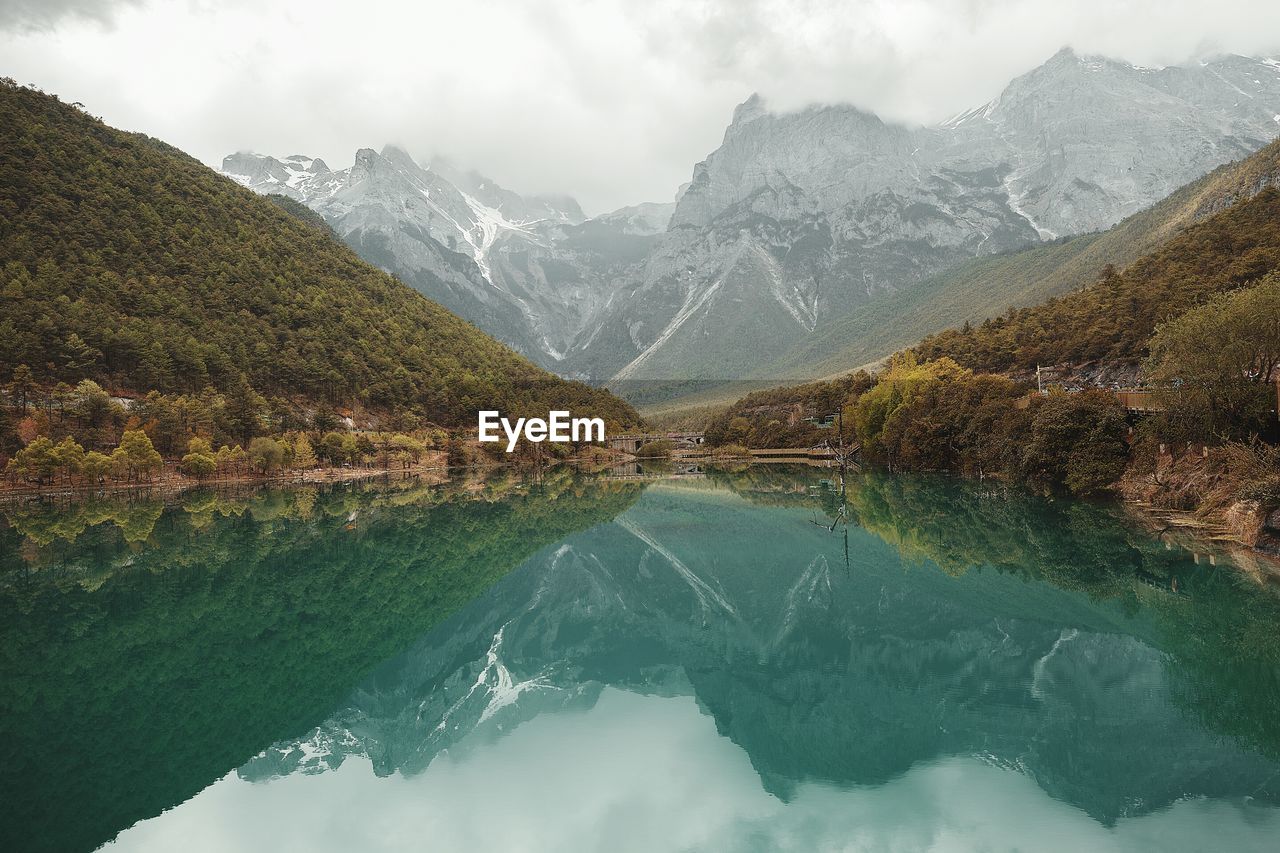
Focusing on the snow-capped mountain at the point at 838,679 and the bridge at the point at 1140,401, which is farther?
the bridge at the point at 1140,401

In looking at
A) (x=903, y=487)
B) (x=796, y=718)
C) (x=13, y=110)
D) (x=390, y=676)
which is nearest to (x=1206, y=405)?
(x=903, y=487)

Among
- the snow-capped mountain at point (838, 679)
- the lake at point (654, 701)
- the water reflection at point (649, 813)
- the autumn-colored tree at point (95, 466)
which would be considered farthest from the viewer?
the autumn-colored tree at point (95, 466)

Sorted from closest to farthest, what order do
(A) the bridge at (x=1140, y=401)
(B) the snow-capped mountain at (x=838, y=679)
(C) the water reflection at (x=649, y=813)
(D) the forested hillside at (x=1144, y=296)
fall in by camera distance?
(C) the water reflection at (x=649, y=813) → (B) the snow-capped mountain at (x=838, y=679) → (A) the bridge at (x=1140, y=401) → (D) the forested hillside at (x=1144, y=296)

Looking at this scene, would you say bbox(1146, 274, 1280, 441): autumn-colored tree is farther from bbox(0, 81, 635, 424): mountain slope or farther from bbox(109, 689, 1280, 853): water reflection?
bbox(0, 81, 635, 424): mountain slope

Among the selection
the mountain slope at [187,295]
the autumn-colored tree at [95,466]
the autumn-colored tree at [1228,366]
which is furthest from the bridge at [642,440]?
the autumn-colored tree at [1228,366]

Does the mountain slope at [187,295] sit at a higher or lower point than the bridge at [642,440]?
higher

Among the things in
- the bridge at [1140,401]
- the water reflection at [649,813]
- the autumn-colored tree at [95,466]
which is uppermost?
the bridge at [1140,401]

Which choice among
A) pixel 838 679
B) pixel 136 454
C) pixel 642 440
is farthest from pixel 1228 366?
pixel 642 440

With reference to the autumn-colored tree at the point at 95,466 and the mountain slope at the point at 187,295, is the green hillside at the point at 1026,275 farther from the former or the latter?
the autumn-colored tree at the point at 95,466
